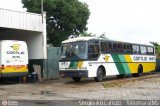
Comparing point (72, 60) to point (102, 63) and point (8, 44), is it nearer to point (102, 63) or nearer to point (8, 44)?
point (102, 63)

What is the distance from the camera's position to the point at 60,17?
149 feet

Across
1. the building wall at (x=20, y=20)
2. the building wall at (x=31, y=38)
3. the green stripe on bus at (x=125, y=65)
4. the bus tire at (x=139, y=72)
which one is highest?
the building wall at (x=20, y=20)

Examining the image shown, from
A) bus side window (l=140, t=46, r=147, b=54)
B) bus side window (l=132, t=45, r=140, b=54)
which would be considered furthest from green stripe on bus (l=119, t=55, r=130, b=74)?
bus side window (l=140, t=46, r=147, b=54)

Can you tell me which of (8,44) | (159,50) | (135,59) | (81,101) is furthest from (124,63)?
(159,50)

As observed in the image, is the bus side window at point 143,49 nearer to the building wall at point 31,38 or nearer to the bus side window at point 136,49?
the bus side window at point 136,49

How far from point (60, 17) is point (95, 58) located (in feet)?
75.6

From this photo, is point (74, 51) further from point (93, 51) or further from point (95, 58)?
point (95, 58)

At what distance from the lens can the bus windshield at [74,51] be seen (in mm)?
22438

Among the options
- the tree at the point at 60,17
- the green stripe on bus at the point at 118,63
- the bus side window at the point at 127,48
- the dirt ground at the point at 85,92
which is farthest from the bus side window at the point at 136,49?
the tree at the point at 60,17

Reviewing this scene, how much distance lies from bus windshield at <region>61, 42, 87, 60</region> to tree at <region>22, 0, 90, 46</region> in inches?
863

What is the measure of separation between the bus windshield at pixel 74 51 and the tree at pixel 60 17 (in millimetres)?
21930

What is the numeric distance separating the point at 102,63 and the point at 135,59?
5.06 meters

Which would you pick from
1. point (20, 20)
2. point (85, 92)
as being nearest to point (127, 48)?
point (20, 20)

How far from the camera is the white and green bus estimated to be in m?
22.4
